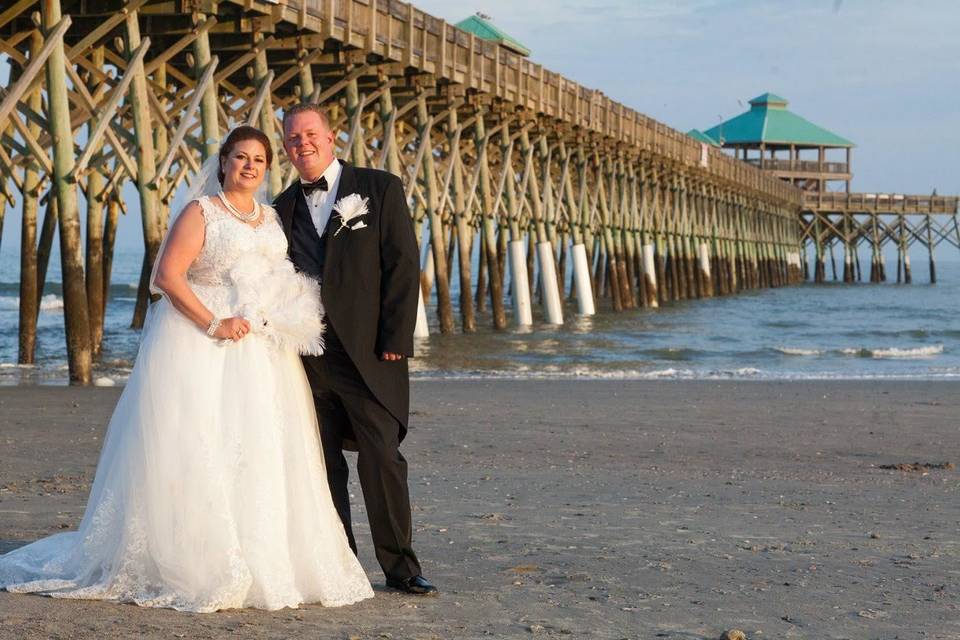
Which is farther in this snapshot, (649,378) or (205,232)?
(649,378)

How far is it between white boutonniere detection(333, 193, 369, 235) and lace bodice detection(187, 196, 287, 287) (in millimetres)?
263

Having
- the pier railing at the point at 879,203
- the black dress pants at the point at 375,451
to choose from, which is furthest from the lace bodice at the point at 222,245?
the pier railing at the point at 879,203

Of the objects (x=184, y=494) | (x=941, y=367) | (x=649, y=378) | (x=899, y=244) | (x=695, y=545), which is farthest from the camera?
(x=899, y=244)

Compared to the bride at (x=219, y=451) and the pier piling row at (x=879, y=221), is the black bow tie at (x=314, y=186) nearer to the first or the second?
the bride at (x=219, y=451)

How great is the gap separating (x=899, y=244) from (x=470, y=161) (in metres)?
40.7

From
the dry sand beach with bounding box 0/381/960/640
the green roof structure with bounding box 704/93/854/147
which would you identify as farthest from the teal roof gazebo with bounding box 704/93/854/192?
the dry sand beach with bounding box 0/381/960/640

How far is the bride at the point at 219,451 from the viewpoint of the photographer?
5.03 metres

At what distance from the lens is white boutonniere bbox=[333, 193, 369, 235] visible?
5.34 metres

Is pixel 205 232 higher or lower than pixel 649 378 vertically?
higher

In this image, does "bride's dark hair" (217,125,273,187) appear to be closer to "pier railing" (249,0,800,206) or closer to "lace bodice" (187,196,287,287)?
"lace bodice" (187,196,287,287)

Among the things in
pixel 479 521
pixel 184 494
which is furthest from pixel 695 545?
pixel 184 494

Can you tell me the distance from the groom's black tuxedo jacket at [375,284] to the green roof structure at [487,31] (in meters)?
33.7

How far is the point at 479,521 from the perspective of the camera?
6.92 meters

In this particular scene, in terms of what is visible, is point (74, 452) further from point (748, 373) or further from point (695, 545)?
point (748, 373)
